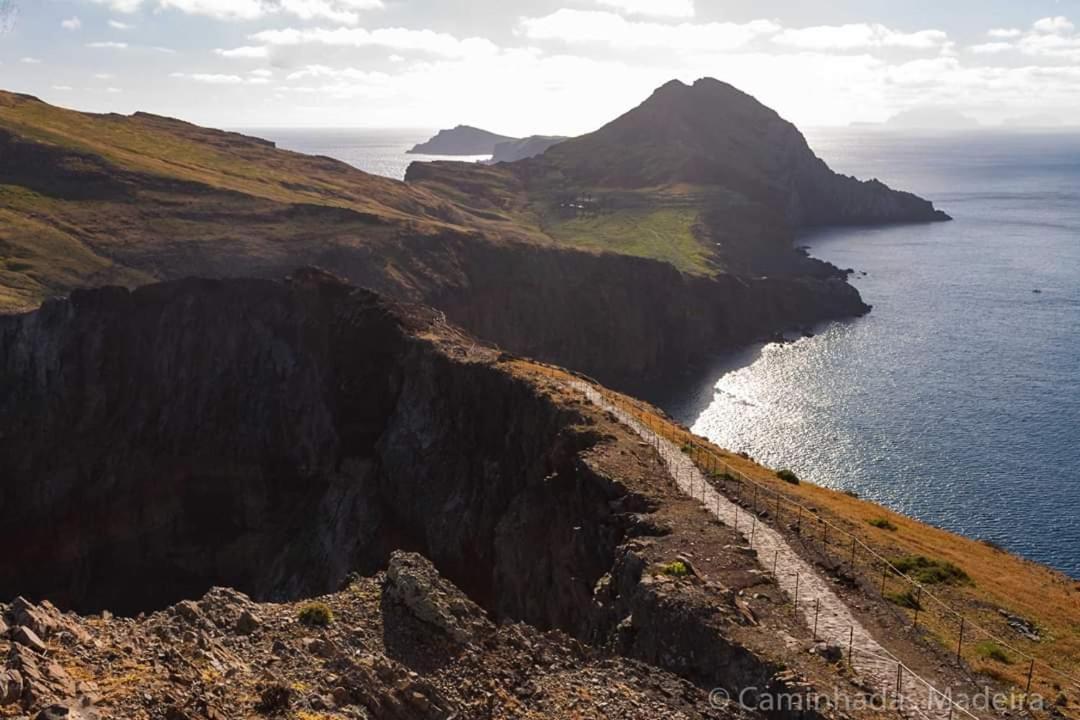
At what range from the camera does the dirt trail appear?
2961cm

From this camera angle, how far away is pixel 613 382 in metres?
161

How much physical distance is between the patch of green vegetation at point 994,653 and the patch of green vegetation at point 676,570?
12143mm

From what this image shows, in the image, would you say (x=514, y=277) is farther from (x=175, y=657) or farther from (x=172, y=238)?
(x=175, y=657)

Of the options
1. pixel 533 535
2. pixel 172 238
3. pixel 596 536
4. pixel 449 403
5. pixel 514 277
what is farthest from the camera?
pixel 514 277

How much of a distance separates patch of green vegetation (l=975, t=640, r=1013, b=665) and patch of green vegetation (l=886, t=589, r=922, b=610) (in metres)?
3.78

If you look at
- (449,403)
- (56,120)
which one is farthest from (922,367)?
(56,120)

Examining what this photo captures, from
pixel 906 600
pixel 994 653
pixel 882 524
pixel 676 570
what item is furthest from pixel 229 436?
pixel 994 653

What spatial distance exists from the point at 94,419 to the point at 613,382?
92495mm

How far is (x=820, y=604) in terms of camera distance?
119 ft

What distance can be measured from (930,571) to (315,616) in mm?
31521

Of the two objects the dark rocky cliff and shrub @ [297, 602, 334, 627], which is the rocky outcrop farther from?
the dark rocky cliff

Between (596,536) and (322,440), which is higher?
(596,536)

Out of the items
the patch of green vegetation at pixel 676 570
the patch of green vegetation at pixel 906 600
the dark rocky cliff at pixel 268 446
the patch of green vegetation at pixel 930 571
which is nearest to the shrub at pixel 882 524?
the patch of green vegetation at pixel 930 571

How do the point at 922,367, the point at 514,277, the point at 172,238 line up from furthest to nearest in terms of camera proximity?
the point at 514,277, the point at 922,367, the point at 172,238
